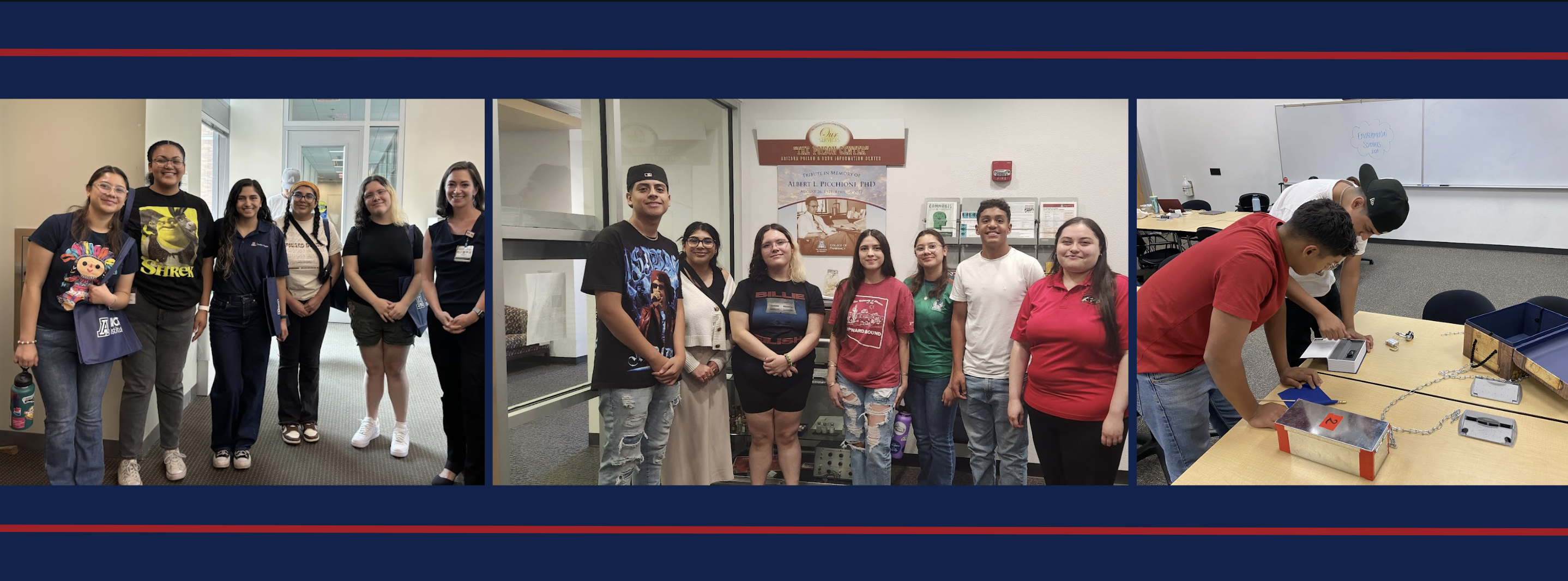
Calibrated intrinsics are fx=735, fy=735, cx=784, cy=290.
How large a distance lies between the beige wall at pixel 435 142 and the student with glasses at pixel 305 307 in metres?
0.45

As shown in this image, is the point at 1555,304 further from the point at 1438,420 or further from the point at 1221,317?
the point at 1221,317

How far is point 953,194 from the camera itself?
1896mm

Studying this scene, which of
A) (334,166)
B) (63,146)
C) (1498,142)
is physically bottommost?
(334,166)

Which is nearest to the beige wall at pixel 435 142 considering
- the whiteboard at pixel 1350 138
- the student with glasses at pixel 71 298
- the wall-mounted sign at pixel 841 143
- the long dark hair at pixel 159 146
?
the long dark hair at pixel 159 146

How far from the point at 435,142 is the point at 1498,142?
913 centimetres

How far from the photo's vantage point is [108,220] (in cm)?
262

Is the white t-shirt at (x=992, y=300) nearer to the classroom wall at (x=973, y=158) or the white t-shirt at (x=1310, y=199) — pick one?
the classroom wall at (x=973, y=158)

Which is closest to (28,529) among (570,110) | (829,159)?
(570,110)

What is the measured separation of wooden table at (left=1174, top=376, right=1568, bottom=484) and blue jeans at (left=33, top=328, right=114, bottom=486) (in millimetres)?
3591

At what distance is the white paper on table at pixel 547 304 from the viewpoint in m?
2.00

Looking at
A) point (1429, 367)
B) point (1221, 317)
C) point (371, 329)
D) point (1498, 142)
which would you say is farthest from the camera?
point (1498, 142)

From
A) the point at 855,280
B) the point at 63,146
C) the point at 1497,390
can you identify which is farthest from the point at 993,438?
the point at 63,146

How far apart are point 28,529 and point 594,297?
1.82 m
